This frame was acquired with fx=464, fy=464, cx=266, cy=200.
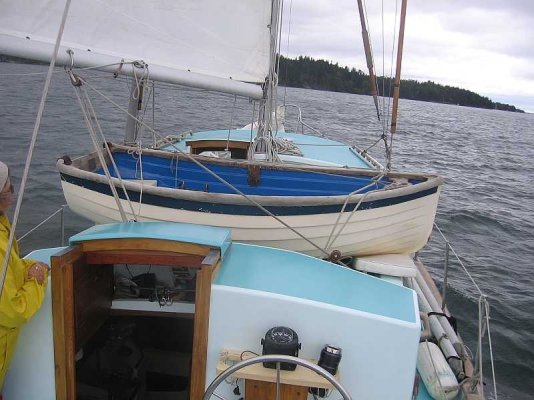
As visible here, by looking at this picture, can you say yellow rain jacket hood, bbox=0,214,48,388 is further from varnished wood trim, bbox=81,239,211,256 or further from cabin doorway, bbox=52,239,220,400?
varnished wood trim, bbox=81,239,211,256

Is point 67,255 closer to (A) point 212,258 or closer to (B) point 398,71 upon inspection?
(A) point 212,258

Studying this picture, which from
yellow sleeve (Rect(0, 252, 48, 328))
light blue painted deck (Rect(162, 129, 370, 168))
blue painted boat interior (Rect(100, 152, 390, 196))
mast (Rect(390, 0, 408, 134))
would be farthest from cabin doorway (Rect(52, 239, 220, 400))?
light blue painted deck (Rect(162, 129, 370, 168))

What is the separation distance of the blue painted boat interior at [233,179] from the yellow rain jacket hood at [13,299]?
11.5ft

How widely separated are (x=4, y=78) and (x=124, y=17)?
3986 cm

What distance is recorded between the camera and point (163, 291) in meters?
3.94

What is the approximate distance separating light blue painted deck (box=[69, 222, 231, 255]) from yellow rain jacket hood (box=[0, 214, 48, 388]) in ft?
1.25

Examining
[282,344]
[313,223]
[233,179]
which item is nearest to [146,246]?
[282,344]

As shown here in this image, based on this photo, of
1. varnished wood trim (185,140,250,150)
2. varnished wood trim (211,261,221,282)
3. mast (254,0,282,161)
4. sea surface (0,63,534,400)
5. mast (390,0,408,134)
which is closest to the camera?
varnished wood trim (211,261,221,282)

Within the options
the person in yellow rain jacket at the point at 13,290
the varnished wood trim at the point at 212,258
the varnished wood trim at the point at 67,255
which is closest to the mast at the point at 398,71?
the varnished wood trim at the point at 212,258

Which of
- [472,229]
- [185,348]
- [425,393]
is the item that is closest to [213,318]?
[185,348]

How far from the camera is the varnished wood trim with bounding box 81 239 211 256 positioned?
3.10 m

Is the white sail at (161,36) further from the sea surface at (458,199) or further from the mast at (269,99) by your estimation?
the sea surface at (458,199)

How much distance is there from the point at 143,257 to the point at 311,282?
3.82ft

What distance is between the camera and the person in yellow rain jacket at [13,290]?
2627mm
